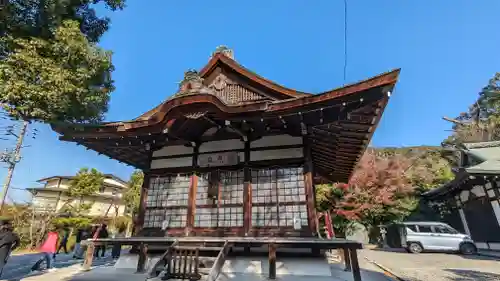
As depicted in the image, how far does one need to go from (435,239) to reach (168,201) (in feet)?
51.2

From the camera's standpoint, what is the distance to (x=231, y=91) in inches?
348

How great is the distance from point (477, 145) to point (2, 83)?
69.0ft

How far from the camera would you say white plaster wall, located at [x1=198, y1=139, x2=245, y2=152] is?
26.3ft

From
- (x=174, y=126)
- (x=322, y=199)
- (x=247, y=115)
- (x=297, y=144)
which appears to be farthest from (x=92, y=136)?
(x=322, y=199)

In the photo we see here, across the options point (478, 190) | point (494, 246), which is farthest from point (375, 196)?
point (494, 246)

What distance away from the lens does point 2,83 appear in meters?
4.88

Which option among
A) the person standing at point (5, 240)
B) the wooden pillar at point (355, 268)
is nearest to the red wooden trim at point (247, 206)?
the wooden pillar at point (355, 268)

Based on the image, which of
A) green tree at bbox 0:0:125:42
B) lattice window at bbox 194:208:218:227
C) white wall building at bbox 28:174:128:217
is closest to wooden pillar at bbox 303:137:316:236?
lattice window at bbox 194:208:218:227

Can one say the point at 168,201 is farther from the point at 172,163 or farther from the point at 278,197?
the point at 278,197

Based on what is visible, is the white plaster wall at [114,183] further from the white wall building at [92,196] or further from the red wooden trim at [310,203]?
the red wooden trim at [310,203]

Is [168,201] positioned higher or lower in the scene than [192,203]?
higher

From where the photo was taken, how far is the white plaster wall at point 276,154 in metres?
7.30

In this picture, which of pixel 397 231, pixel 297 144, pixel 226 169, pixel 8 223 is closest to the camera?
pixel 8 223

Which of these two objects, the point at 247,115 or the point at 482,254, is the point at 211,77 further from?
the point at 482,254
